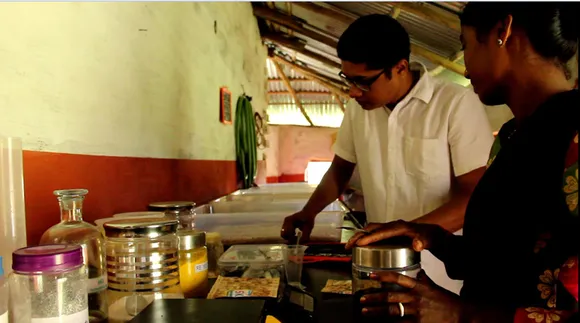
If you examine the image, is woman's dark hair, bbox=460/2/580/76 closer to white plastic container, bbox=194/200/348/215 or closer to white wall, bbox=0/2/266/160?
white wall, bbox=0/2/266/160

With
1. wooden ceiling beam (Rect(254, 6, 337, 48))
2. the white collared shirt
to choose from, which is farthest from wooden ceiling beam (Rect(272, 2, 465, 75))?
the white collared shirt

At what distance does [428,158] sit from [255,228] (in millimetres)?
685

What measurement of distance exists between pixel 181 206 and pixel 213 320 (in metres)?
0.58

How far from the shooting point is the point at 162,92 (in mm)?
1771

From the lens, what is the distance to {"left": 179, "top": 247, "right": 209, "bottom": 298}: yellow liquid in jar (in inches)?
33.3

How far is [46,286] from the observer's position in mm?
543

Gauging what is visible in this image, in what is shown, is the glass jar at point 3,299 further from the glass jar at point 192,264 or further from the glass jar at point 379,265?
the glass jar at point 379,265

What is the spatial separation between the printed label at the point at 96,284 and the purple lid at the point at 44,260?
17 cm

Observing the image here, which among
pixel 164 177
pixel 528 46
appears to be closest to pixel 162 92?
pixel 164 177

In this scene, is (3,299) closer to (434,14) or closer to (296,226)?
(296,226)

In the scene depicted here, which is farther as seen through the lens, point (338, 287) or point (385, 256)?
point (338, 287)

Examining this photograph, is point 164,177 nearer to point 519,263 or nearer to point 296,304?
point 296,304

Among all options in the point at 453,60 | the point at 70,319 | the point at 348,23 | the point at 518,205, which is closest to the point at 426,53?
the point at 453,60

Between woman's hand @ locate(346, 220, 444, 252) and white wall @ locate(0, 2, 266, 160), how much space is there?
0.79 meters
